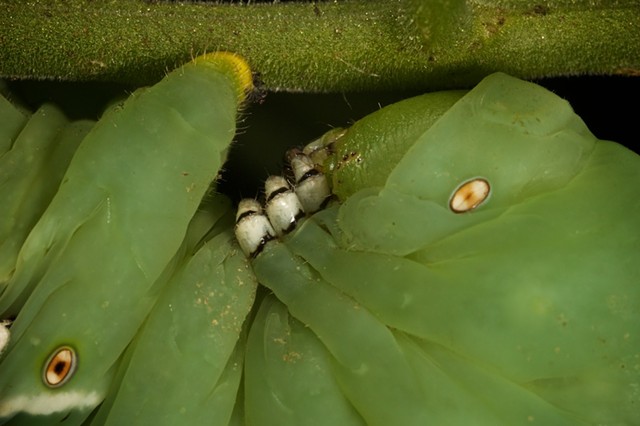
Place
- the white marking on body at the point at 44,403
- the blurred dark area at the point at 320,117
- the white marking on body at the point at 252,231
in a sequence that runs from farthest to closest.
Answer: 1. the blurred dark area at the point at 320,117
2. the white marking on body at the point at 252,231
3. the white marking on body at the point at 44,403

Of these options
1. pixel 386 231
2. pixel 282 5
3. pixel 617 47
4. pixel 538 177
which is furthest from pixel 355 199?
pixel 617 47

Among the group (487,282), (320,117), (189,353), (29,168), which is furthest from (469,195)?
(29,168)

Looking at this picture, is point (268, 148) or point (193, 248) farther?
point (268, 148)

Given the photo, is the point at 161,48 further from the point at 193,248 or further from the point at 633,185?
the point at 633,185

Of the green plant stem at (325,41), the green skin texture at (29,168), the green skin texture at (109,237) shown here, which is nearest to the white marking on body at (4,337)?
the green skin texture at (109,237)

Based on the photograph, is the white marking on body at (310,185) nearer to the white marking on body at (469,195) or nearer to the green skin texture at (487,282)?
the green skin texture at (487,282)

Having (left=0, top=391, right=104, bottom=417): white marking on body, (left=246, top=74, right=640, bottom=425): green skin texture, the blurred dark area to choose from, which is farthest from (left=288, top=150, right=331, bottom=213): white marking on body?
(left=0, top=391, right=104, bottom=417): white marking on body

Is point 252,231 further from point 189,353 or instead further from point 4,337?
point 4,337
